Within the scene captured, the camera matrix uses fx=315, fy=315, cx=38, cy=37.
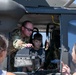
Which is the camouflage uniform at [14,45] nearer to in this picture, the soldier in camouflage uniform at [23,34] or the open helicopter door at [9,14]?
the soldier in camouflage uniform at [23,34]

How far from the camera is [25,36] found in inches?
168

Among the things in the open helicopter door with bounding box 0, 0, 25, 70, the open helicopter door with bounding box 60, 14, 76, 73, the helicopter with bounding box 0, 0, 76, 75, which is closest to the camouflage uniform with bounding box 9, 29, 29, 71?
the helicopter with bounding box 0, 0, 76, 75

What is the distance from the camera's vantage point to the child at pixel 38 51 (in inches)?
163

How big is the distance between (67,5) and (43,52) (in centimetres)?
78

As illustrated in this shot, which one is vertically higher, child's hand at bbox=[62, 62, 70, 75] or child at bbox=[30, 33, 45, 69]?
child at bbox=[30, 33, 45, 69]

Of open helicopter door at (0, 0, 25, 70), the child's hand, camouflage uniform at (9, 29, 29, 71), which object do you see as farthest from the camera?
camouflage uniform at (9, 29, 29, 71)

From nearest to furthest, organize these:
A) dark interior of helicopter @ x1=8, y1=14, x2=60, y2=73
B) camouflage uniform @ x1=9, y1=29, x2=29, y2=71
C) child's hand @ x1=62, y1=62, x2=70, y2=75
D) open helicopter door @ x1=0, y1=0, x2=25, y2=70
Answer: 1. open helicopter door @ x1=0, y1=0, x2=25, y2=70
2. child's hand @ x1=62, y1=62, x2=70, y2=75
3. camouflage uniform @ x1=9, y1=29, x2=29, y2=71
4. dark interior of helicopter @ x1=8, y1=14, x2=60, y2=73

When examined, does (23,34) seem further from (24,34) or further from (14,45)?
(14,45)

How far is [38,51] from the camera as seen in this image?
434cm

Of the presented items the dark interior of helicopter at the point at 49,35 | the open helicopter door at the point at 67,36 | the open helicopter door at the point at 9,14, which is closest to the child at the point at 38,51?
the dark interior of helicopter at the point at 49,35

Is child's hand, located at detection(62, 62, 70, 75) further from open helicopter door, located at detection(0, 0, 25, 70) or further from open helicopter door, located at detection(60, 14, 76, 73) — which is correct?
open helicopter door, located at detection(0, 0, 25, 70)

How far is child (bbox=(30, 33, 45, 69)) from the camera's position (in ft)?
13.6

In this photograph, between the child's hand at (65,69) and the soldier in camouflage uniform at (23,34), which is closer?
the child's hand at (65,69)

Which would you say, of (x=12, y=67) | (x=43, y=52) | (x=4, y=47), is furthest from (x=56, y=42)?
(x=4, y=47)
